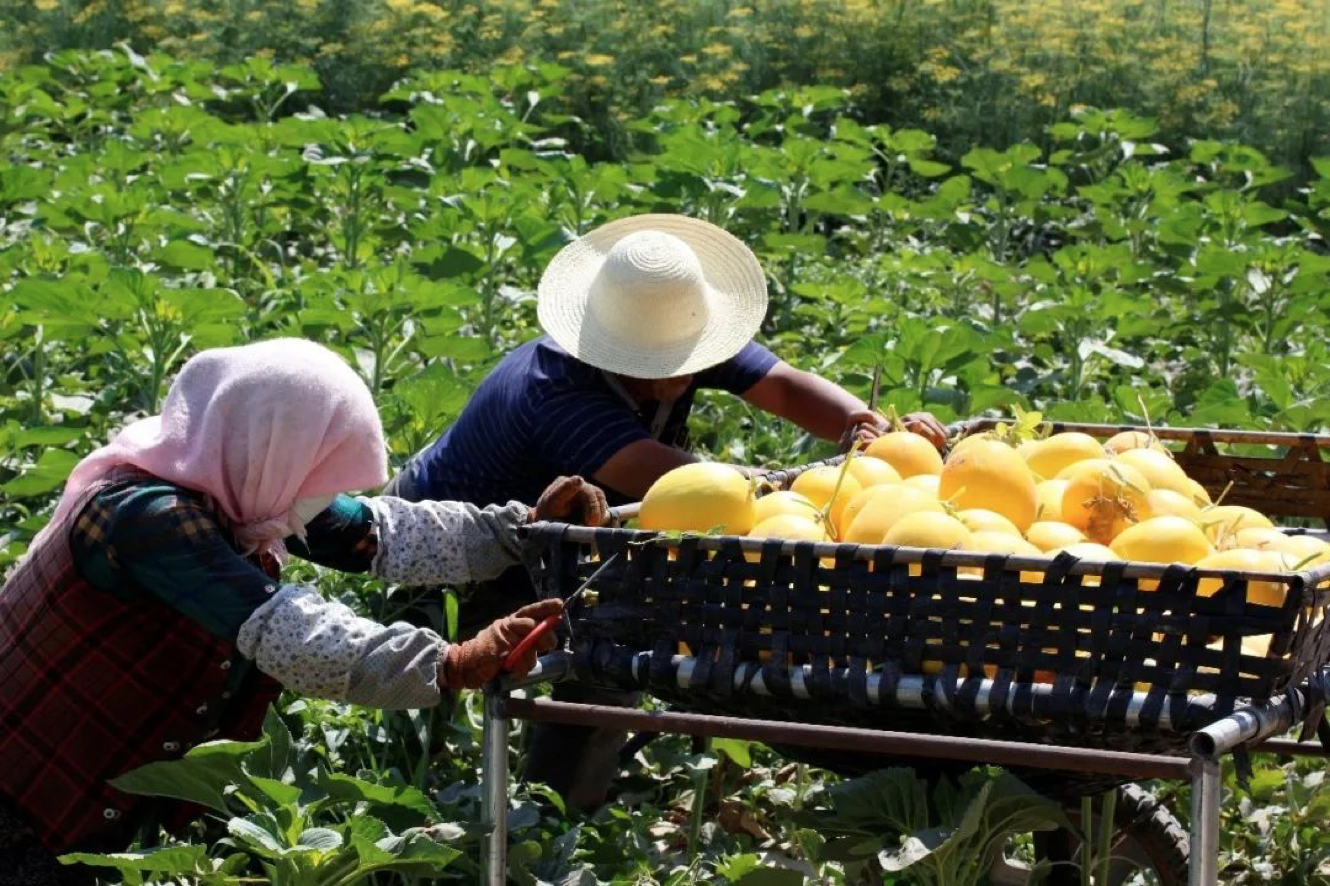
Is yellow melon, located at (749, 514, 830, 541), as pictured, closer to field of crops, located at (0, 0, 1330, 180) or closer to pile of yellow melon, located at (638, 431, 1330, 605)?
pile of yellow melon, located at (638, 431, 1330, 605)

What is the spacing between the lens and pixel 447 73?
988 centimetres

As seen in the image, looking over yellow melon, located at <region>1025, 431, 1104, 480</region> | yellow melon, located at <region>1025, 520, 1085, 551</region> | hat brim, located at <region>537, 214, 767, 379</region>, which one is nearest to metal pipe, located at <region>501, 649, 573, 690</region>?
yellow melon, located at <region>1025, 520, 1085, 551</region>

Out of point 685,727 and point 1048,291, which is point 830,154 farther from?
point 685,727

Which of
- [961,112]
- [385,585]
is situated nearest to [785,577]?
[385,585]

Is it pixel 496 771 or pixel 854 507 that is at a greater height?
pixel 854 507

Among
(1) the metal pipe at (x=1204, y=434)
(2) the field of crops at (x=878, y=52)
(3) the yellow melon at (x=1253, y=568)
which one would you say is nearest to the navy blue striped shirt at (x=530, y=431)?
(1) the metal pipe at (x=1204, y=434)

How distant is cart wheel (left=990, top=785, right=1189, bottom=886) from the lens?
2.62 metres

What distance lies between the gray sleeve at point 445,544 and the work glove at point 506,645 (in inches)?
21.8

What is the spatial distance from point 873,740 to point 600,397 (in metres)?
1.33

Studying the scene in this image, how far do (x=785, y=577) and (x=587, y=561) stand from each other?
24 cm

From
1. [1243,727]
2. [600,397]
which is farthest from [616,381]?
[1243,727]

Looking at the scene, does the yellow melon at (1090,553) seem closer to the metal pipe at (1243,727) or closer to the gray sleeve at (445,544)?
the metal pipe at (1243,727)

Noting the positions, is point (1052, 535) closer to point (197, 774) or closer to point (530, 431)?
point (197, 774)

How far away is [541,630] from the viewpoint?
2000mm
